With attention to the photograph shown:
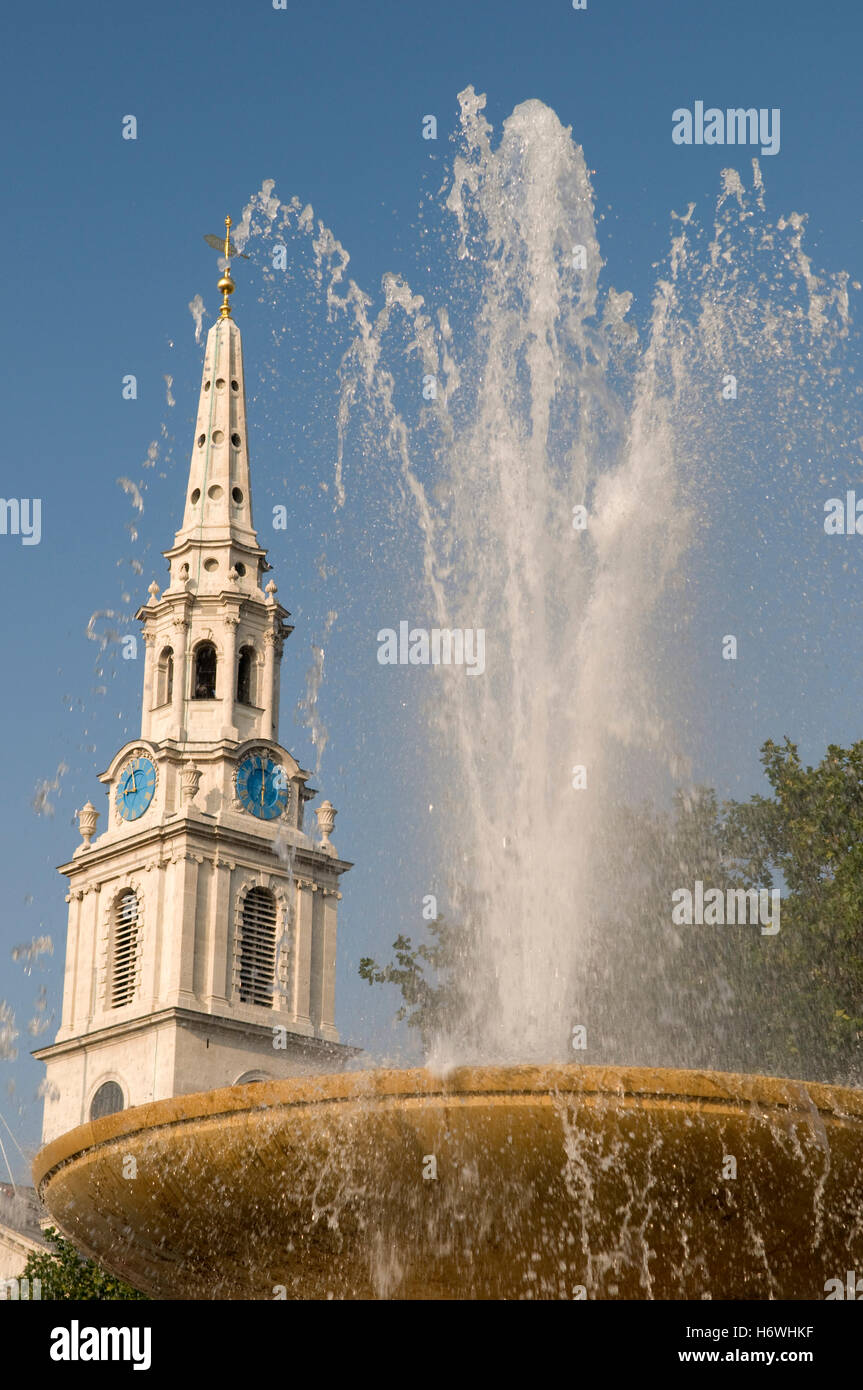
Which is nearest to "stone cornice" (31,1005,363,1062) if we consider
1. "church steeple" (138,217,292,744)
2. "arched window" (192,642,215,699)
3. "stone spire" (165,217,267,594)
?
"church steeple" (138,217,292,744)

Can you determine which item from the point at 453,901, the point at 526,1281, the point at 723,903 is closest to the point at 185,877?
the point at 723,903

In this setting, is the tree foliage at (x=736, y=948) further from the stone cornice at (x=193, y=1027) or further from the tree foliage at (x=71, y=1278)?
the stone cornice at (x=193, y=1027)

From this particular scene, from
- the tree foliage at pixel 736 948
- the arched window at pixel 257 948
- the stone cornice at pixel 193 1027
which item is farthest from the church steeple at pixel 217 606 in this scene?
the tree foliage at pixel 736 948

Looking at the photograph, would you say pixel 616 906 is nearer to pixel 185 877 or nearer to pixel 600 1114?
pixel 600 1114

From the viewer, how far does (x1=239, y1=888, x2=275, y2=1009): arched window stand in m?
56.7

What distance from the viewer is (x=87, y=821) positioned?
200 ft

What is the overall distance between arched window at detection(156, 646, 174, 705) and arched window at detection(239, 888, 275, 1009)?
7353 millimetres

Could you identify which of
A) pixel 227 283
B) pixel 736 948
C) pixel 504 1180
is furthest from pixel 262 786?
pixel 504 1180

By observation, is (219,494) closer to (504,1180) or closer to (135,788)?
(135,788)

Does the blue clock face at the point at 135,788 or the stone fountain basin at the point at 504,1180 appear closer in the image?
the stone fountain basin at the point at 504,1180

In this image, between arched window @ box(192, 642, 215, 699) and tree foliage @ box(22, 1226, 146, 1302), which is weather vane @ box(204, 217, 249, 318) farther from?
tree foliage @ box(22, 1226, 146, 1302)

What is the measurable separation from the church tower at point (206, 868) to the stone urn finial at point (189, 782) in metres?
0.06

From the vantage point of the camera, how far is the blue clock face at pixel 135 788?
194 feet

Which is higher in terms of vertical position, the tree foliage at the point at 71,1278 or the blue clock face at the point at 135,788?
the blue clock face at the point at 135,788
